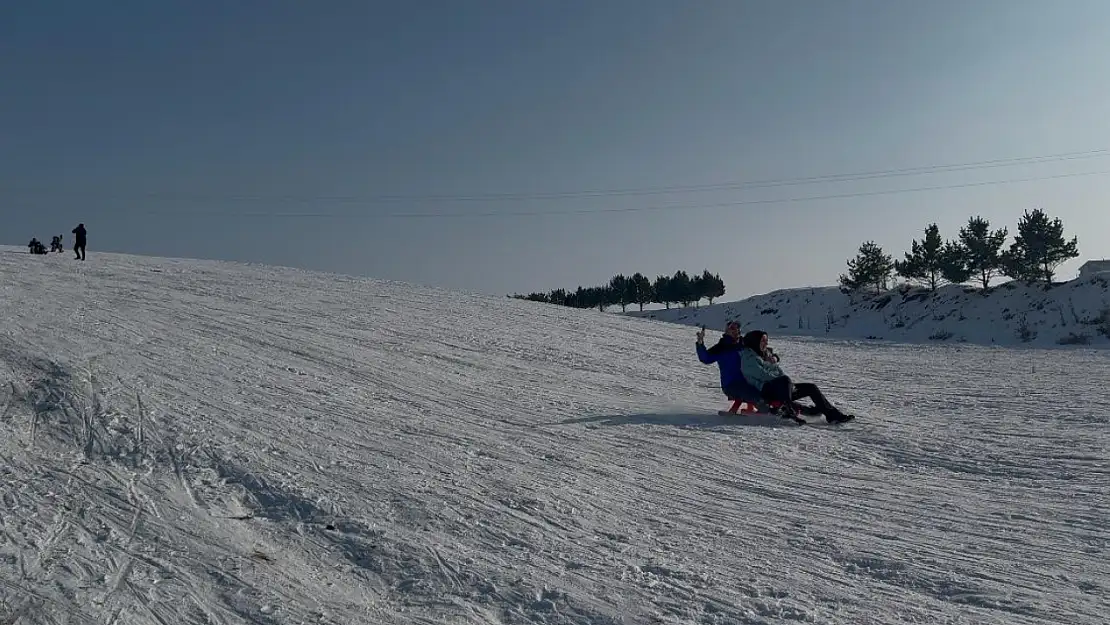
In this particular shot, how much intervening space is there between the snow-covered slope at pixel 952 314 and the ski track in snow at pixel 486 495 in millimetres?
23911

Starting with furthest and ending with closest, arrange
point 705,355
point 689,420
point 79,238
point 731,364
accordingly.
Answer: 1. point 79,238
2. point 705,355
3. point 731,364
4. point 689,420

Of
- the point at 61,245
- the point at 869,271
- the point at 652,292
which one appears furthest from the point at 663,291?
the point at 61,245

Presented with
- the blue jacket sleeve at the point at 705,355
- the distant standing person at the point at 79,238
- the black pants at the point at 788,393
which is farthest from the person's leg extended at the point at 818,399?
the distant standing person at the point at 79,238

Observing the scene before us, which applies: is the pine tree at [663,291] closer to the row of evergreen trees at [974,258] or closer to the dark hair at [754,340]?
the row of evergreen trees at [974,258]

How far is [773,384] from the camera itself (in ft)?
37.7

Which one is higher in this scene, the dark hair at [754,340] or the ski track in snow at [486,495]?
the dark hair at [754,340]

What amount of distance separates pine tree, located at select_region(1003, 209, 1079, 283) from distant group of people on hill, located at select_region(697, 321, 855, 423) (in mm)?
38335

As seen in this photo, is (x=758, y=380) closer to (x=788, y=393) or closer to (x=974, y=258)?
(x=788, y=393)

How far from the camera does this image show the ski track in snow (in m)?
4.85

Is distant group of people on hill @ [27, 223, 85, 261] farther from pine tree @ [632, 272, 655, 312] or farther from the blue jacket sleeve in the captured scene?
pine tree @ [632, 272, 655, 312]

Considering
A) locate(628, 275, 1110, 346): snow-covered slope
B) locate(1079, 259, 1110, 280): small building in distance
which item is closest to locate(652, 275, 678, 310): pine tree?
locate(628, 275, 1110, 346): snow-covered slope

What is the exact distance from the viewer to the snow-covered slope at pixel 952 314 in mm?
34013

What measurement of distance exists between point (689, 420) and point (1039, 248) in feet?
132

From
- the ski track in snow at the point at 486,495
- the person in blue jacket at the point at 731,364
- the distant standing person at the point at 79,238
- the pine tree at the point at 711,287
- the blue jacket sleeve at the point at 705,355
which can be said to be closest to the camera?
the ski track in snow at the point at 486,495
